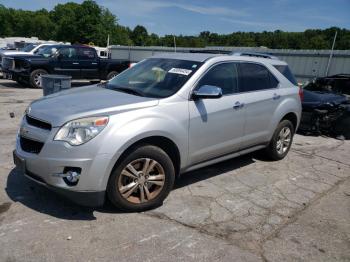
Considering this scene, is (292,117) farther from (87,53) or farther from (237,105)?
(87,53)

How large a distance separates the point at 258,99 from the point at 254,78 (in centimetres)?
35

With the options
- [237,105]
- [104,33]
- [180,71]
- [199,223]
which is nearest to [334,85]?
[237,105]

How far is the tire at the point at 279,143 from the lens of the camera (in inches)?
236

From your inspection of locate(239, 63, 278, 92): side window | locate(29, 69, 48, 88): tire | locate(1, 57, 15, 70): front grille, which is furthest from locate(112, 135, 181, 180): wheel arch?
locate(1, 57, 15, 70): front grille

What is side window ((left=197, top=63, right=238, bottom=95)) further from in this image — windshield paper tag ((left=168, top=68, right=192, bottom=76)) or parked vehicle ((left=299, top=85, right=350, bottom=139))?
parked vehicle ((left=299, top=85, right=350, bottom=139))

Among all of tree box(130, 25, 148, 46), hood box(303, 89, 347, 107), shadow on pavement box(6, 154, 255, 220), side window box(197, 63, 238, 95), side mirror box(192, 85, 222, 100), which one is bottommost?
shadow on pavement box(6, 154, 255, 220)

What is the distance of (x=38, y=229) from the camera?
351 cm

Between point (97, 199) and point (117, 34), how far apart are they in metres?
83.6

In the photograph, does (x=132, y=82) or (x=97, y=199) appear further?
(x=132, y=82)

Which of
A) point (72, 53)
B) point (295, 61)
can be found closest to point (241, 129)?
point (72, 53)

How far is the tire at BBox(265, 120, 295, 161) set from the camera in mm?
5997

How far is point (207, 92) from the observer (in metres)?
4.27

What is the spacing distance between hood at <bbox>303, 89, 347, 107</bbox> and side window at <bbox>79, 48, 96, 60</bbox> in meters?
10.0

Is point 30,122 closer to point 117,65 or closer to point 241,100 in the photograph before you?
point 241,100
